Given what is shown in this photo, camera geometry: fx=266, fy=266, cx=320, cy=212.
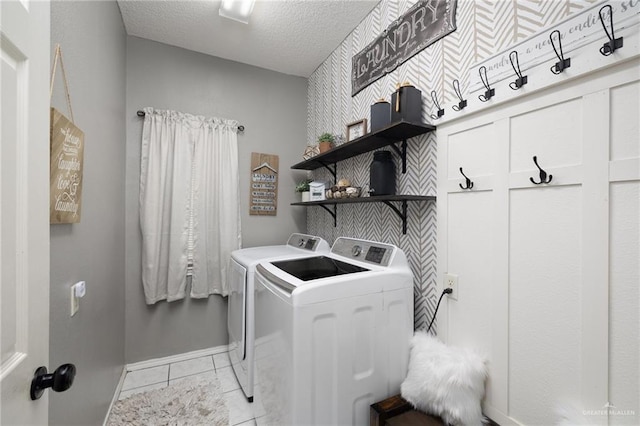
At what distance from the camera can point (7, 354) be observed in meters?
0.55

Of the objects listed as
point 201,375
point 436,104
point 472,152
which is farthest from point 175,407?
point 436,104

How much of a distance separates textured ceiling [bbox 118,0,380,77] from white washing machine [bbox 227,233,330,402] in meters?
1.69

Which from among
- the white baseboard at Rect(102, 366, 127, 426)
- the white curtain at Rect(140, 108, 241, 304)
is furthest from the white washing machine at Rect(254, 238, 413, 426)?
the white curtain at Rect(140, 108, 241, 304)

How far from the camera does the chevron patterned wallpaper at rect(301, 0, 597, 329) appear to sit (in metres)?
1.09

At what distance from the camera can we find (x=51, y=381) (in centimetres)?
64

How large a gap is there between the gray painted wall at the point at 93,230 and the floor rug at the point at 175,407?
15cm

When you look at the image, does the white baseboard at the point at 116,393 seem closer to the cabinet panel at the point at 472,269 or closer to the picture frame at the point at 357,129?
the cabinet panel at the point at 472,269

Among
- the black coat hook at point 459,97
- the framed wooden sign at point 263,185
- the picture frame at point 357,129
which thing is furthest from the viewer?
the framed wooden sign at point 263,185

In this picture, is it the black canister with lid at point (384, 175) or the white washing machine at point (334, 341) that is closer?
the white washing machine at point (334, 341)

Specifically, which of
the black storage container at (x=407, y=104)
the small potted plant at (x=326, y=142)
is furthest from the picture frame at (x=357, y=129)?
the black storage container at (x=407, y=104)

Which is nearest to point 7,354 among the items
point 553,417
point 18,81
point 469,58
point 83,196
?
point 18,81

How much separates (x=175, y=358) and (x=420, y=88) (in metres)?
2.86

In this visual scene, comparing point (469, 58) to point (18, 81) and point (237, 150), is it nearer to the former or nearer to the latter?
point (18, 81)

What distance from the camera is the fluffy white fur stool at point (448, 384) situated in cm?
109
